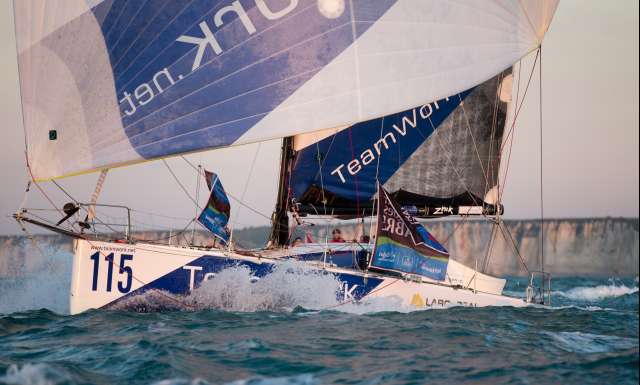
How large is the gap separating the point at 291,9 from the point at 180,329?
465 centimetres

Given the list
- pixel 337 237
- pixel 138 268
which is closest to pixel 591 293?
pixel 337 237

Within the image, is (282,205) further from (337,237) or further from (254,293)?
(254,293)

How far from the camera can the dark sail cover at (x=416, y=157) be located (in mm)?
14383

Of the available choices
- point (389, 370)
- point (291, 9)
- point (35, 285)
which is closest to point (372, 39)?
point (291, 9)

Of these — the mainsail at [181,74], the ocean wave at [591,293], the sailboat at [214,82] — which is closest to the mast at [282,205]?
the sailboat at [214,82]

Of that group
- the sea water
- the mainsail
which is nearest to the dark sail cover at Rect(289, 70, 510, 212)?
the sea water

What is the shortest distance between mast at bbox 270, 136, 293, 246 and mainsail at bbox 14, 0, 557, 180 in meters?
3.43

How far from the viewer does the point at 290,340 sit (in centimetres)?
872

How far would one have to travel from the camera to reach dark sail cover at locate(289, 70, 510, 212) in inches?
566

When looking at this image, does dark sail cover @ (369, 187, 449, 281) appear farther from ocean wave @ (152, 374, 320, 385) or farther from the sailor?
ocean wave @ (152, 374, 320, 385)

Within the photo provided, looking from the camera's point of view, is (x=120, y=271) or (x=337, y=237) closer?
(x=120, y=271)

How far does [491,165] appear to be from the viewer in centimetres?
1554

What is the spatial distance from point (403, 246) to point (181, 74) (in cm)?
445

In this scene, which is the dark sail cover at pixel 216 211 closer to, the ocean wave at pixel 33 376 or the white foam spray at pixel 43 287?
the white foam spray at pixel 43 287
